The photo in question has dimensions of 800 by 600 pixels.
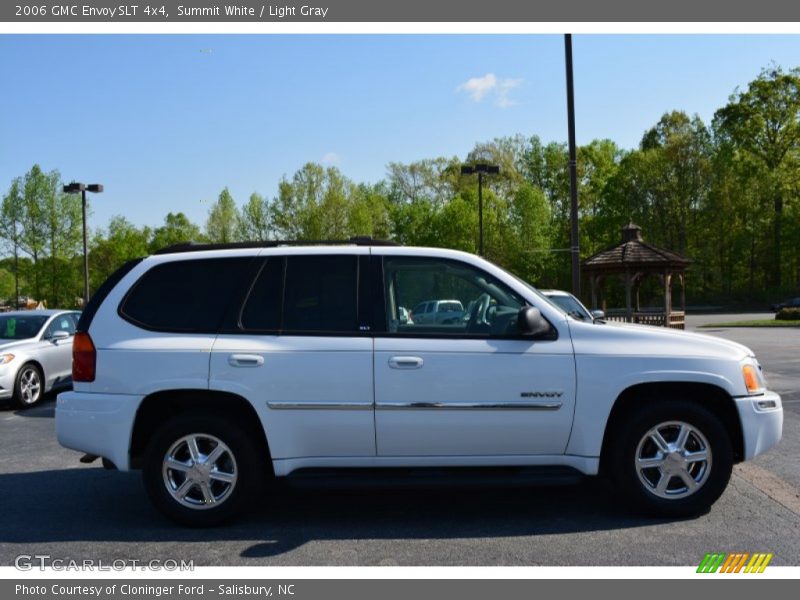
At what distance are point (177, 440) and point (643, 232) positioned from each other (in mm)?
61442

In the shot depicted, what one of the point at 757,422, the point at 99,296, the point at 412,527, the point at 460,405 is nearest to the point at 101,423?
the point at 99,296

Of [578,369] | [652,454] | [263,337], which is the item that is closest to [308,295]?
[263,337]

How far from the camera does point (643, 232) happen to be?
62375 millimetres

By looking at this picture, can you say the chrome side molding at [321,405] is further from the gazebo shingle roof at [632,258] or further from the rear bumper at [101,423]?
the gazebo shingle roof at [632,258]

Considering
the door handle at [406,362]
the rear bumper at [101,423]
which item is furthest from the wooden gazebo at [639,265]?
the rear bumper at [101,423]

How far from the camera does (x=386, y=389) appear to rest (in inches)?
200

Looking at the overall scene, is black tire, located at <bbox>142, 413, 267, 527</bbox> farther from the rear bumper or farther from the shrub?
the shrub

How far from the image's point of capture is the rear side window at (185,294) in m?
5.37

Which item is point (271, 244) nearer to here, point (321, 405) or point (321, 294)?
point (321, 294)

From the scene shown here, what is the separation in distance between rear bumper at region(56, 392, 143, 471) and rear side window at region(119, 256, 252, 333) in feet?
1.88

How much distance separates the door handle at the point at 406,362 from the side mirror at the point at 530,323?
0.70 metres

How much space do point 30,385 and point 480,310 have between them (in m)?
8.97

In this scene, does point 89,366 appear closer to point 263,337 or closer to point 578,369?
point 263,337

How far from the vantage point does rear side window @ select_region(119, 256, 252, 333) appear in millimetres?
5371
